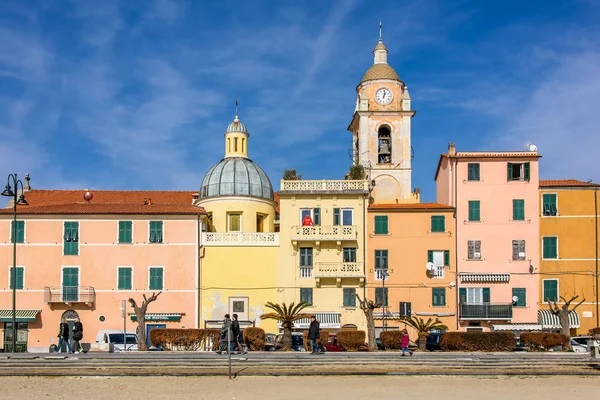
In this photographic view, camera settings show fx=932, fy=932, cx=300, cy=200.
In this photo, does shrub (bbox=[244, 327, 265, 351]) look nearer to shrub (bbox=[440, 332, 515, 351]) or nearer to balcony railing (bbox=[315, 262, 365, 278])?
shrub (bbox=[440, 332, 515, 351])

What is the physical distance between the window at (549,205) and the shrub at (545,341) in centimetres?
1716

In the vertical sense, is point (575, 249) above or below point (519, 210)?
below

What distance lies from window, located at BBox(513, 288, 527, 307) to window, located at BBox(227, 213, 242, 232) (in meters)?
20.3

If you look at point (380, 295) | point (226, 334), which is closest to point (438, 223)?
point (380, 295)

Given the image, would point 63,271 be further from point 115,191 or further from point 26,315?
point 115,191

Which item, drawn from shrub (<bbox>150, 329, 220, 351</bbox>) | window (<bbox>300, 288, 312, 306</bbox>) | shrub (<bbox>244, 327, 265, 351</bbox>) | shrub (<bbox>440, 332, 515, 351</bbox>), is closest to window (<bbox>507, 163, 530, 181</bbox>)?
window (<bbox>300, 288, 312, 306</bbox>)

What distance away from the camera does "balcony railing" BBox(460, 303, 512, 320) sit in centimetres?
6197

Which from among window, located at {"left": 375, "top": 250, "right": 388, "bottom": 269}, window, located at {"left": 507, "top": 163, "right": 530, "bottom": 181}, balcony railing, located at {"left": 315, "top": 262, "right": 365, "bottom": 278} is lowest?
balcony railing, located at {"left": 315, "top": 262, "right": 365, "bottom": 278}

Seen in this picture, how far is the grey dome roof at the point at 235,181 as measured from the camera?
6931 cm

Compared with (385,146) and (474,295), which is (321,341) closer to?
(474,295)

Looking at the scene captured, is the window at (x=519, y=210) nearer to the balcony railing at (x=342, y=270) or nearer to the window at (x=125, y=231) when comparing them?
the balcony railing at (x=342, y=270)

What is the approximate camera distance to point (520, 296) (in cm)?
6256

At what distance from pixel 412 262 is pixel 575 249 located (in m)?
11.0

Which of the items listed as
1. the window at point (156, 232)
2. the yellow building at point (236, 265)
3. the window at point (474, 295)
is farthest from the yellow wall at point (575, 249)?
the window at point (156, 232)
